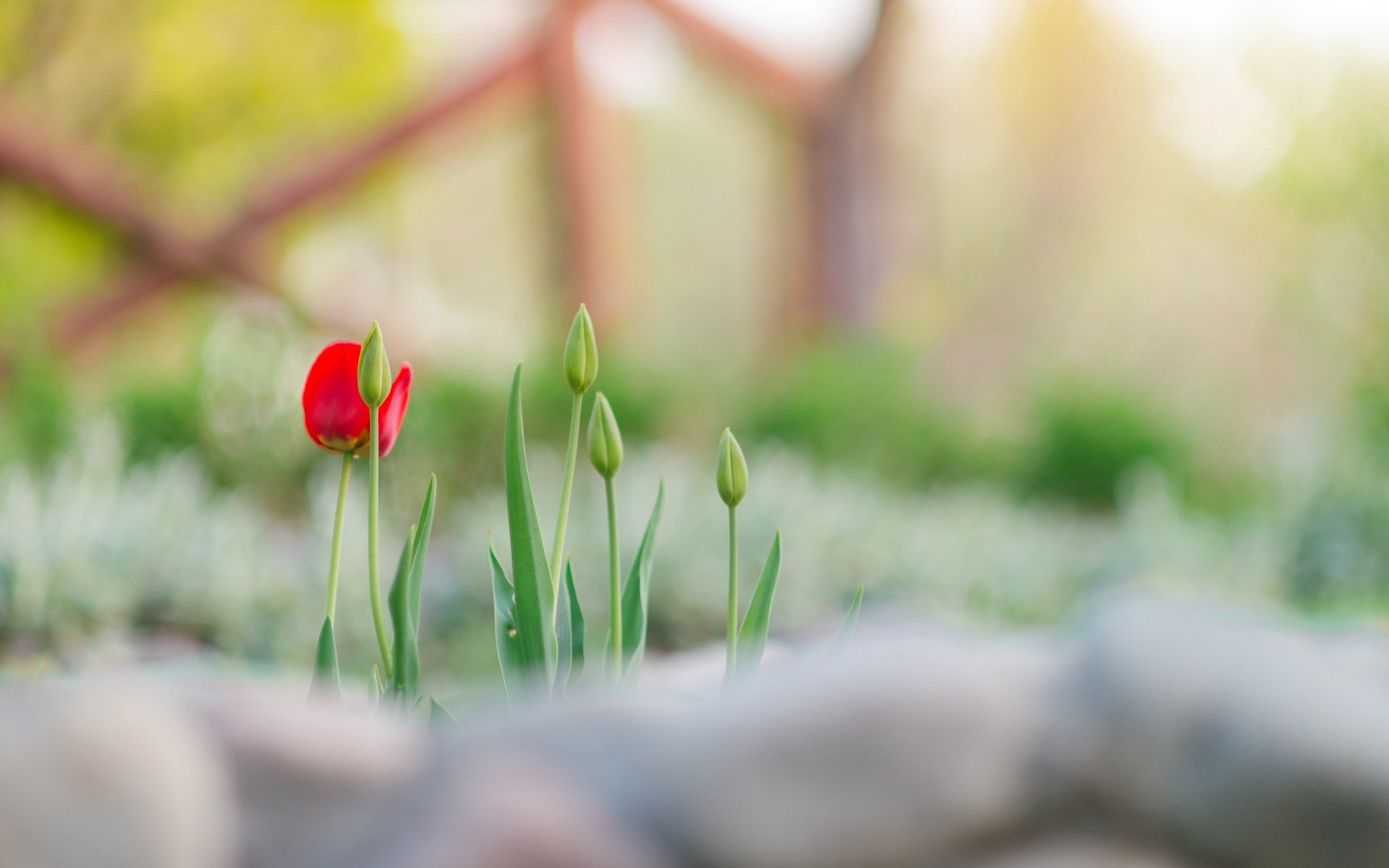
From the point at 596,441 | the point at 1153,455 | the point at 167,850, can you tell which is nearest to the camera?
the point at 167,850

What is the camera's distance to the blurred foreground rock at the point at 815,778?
456mm

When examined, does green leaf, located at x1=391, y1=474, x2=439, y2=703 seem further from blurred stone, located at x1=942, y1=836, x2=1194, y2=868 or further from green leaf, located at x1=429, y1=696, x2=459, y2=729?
blurred stone, located at x1=942, y1=836, x2=1194, y2=868

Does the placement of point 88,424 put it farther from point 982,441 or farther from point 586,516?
point 982,441

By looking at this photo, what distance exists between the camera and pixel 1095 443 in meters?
4.67

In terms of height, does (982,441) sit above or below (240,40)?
below

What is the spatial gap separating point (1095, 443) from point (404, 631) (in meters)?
4.37

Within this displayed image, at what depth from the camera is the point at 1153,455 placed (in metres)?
4.59

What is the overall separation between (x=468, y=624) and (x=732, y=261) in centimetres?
1334

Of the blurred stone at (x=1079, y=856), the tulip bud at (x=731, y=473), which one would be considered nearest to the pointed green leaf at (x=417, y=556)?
the tulip bud at (x=731, y=473)

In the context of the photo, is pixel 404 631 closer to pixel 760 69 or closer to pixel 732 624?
pixel 732 624

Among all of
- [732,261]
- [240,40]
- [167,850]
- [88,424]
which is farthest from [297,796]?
[732,261]

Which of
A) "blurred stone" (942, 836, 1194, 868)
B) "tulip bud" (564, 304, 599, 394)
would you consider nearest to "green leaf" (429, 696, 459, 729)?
"tulip bud" (564, 304, 599, 394)

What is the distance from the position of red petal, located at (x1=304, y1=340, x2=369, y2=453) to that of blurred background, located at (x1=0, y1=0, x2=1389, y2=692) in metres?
0.82

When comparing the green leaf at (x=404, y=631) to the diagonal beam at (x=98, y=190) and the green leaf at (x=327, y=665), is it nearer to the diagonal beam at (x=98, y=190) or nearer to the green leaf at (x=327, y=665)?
→ the green leaf at (x=327, y=665)
